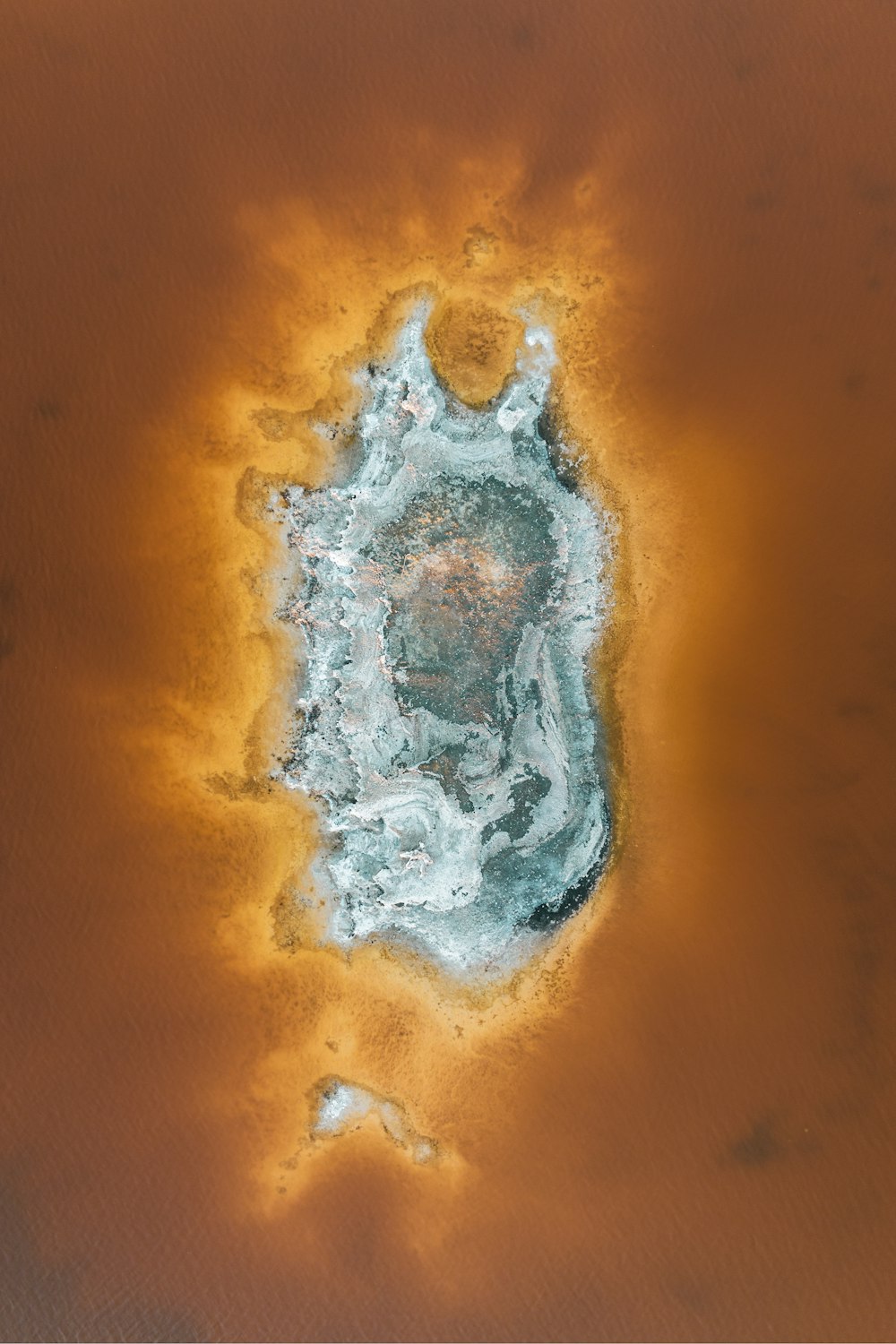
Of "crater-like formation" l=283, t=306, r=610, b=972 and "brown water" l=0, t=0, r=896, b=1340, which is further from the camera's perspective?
"crater-like formation" l=283, t=306, r=610, b=972

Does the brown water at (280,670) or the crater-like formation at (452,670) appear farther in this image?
the crater-like formation at (452,670)

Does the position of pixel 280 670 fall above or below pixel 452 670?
below

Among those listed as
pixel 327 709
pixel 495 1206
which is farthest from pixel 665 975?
pixel 327 709

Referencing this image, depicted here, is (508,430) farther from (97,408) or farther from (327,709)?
(97,408)

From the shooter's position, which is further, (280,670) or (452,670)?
(452,670)
